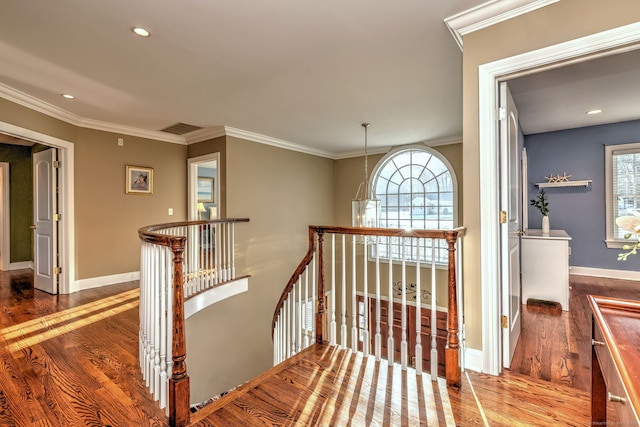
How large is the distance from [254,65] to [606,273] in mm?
5661

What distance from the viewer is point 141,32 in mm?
2207

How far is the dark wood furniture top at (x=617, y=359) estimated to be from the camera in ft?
2.51

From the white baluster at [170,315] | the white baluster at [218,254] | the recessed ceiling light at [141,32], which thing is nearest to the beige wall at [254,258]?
the white baluster at [218,254]

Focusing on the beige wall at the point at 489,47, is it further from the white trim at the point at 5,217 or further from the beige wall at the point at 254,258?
the white trim at the point at 5,217

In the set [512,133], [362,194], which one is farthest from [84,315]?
[362,194]

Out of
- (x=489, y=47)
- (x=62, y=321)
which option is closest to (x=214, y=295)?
(x=62, y=321)

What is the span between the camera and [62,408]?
1.80 meters

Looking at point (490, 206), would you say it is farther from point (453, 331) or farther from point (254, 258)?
point (254, 258)

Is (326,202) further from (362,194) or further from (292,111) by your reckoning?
(292,111)

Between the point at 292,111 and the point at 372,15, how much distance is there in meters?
2.08

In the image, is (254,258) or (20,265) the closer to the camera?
(254,258)

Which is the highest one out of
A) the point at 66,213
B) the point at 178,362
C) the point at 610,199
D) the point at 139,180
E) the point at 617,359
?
the point at 139,180

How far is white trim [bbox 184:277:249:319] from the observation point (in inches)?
146

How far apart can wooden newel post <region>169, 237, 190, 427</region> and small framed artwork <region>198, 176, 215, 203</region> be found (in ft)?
21.9
